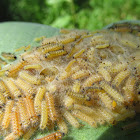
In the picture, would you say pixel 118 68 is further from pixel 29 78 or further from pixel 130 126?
pixel 29 78

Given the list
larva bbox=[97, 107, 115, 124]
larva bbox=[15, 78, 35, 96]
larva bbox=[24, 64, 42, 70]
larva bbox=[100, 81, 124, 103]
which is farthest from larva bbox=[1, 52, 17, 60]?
larva bbox=[97, 107, 115, 124]

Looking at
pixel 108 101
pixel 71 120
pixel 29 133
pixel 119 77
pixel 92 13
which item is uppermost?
pixel 92 13

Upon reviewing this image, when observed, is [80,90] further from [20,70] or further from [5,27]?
[5,27]

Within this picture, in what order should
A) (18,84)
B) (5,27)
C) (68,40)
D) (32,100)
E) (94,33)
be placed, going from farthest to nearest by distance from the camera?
(5,27) < (94,33) < (68,40) < (18,84) < (32,100)

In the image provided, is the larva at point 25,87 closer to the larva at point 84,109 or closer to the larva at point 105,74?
the larva at point 84,109

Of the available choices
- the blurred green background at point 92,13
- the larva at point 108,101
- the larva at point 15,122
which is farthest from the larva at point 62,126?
the blurred green background at point 92,13

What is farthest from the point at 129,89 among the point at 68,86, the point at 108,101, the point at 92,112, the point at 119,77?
the point at 68,86

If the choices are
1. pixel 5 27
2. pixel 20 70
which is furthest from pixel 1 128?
pixel 5 27
